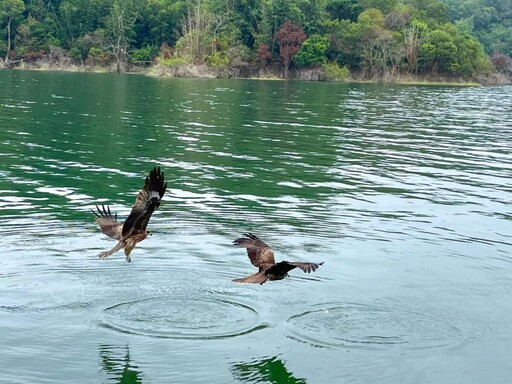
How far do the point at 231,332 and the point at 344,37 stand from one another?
87.3 meters

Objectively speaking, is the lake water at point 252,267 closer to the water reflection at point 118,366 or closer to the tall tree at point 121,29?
the water reflection at point 118,366

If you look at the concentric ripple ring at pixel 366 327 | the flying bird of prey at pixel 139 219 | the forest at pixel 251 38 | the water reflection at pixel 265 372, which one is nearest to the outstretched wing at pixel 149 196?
the flying bird of prey at pixel 139 219

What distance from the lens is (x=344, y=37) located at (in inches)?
3829

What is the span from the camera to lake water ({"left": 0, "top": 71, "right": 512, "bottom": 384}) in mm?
12078

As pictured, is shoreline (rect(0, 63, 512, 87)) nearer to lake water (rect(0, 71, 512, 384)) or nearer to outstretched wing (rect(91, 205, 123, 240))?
lake water (rect(0, 71, 512, 384))

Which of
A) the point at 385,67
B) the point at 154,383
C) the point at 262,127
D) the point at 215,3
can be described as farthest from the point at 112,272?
the point at 215,3

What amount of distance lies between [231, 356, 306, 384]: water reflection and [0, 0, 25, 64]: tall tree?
99.0 m

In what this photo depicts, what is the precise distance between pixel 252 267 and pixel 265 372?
4.41m

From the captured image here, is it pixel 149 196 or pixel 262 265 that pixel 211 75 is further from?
pixel 149 196

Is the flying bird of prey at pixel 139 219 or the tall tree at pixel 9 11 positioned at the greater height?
the tall tree at pixel 9 11

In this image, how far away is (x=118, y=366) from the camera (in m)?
11.8

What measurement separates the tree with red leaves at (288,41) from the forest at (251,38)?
11cm

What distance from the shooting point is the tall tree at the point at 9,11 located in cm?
10512

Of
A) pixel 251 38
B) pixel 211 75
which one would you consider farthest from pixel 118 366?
pixel 251 38
